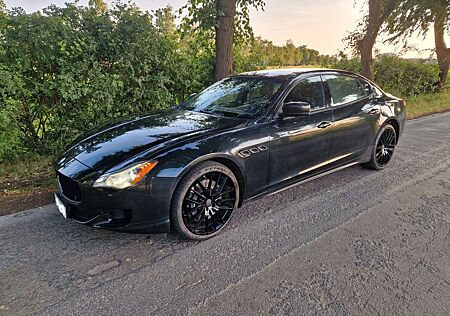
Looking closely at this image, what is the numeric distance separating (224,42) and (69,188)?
4.97m

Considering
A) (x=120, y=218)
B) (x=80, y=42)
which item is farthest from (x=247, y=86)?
(x=80, y=42)

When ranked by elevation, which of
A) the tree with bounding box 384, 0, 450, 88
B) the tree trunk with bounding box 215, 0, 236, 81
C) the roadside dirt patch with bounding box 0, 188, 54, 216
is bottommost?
the roadside dirt patch with bounding box 0, 188, 54, 216

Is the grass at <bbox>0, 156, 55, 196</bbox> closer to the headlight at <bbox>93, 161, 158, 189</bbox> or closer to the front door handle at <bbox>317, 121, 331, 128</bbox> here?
the headlight at <bbox>93, 161, 158, 189</bbox>

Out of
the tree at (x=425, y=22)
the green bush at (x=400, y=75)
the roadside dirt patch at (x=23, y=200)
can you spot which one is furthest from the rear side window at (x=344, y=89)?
the tree at (x=425, y=22)

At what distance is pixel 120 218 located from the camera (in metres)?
2.47

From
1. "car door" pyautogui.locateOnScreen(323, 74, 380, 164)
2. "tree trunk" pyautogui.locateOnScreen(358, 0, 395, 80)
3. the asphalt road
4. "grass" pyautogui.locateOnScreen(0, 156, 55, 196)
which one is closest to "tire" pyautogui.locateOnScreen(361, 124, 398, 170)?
"car door" pyautogui.locateOnScreen(323, 74, 380, 164)

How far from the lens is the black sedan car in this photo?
97.0 inches

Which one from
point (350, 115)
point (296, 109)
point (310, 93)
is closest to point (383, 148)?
point (350, 115)

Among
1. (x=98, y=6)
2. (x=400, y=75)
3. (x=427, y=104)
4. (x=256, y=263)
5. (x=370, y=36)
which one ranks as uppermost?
(x=370, y=36)

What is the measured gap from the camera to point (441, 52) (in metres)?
14.8

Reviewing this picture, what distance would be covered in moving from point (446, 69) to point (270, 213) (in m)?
15.5

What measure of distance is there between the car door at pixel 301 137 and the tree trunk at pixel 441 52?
533 inches

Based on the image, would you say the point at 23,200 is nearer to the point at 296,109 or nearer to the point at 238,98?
the point at 238,98

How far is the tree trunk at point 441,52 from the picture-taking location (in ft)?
45.9
